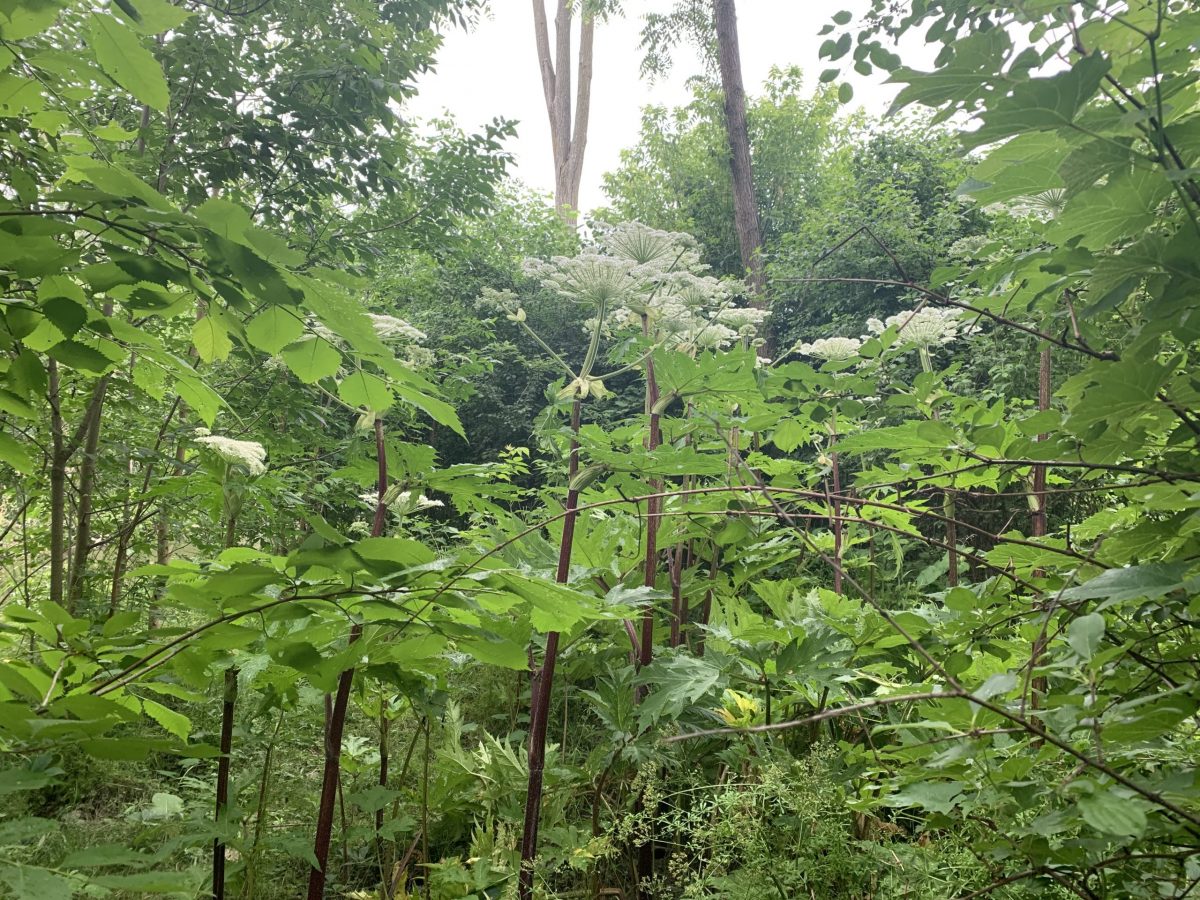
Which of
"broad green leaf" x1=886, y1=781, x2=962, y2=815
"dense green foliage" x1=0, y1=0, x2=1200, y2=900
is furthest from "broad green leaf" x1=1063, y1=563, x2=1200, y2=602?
"broad green leaf" x1=886, y1=781, x2=962, y2=815

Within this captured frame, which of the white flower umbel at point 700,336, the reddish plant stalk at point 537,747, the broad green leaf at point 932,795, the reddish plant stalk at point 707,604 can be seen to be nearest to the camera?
the broad green leaf at point 932,795

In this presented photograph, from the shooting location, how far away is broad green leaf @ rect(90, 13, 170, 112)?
0.76 meters

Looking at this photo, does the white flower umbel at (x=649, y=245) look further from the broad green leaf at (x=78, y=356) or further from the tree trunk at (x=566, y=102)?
the tree trunk at (x=566, y=102)

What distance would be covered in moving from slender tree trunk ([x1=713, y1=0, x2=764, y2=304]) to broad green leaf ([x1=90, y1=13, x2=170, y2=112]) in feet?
27.3

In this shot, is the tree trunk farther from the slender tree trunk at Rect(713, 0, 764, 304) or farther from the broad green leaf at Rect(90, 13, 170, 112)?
the broad green leaf at Rect(90, 13, 170, 112)

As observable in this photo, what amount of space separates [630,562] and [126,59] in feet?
4.72

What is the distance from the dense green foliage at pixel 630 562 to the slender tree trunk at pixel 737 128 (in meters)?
5.81

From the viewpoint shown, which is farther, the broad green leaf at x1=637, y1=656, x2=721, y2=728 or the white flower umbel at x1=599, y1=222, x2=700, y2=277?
the white flower umbel at x1=599, y1=222, x2=700, y2=277

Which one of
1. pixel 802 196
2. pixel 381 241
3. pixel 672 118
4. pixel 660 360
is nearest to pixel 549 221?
pixel 672 118

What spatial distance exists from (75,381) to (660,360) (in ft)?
8.58

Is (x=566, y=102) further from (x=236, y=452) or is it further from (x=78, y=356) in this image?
(x=78, y=356)

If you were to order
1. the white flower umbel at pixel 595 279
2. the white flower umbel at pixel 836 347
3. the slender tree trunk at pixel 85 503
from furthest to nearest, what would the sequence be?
the slender tree trunk at pixel 85 503
the white flower umbel at pixel 836 347
the white flower umbel at pixel 595 279

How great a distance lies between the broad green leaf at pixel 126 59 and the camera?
0.76 metres

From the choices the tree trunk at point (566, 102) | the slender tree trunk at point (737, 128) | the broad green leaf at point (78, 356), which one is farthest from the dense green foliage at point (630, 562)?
the tree trunk at point (566, 102)
